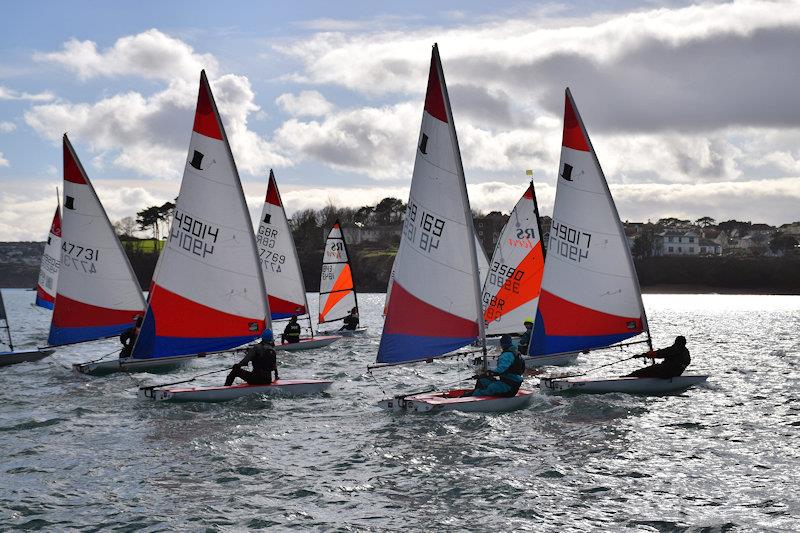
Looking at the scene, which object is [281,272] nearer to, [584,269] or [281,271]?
[281,271]

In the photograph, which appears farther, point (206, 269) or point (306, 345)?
point (306, 345)

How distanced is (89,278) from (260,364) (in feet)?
32.9

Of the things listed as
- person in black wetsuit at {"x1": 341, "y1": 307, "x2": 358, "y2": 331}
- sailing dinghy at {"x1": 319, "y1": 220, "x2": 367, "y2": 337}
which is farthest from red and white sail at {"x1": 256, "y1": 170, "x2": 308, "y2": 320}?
sailing dinghy at {"x1": 319, "y1": 220, "x2": 367, "y2": 337}

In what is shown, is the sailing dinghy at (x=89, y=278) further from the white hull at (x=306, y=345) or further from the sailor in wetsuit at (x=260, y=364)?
the sailor in wetsuit at (x=260, y=364)

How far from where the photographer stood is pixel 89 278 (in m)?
27.7

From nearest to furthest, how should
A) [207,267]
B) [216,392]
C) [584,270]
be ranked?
1. [216,392]
2. [207,267]
3. [584,270]

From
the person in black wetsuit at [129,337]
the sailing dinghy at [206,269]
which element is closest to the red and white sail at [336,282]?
the person in black wetsuit at [129,337]

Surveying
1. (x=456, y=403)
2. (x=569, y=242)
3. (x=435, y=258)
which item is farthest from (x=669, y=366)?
(x=435, y=258)

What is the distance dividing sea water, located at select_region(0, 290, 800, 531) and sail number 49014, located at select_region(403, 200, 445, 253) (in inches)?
150

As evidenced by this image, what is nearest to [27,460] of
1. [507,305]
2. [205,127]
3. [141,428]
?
[141,428]

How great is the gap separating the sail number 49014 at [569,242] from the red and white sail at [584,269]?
3 centimetres

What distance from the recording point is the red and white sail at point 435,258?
19.1 meters

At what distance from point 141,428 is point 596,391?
10.7 meters

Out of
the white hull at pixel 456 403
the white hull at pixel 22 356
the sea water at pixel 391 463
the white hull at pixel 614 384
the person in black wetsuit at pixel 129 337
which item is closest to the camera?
the sea water at pixel 391 463
